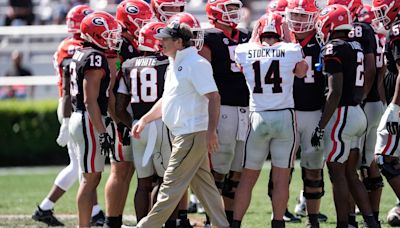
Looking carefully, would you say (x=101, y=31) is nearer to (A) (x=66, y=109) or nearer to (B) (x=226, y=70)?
(B) (x=226, y=70)

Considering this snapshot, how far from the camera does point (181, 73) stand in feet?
27.9

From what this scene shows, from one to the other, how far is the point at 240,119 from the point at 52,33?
806cm

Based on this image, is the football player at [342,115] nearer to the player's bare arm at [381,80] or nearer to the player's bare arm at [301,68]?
the player's bare arm at [301,68]

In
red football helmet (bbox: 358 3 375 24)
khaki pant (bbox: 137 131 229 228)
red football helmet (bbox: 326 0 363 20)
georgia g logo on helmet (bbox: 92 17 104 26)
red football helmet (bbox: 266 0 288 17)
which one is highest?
red football helmet (bbox: 326 0 363 20)

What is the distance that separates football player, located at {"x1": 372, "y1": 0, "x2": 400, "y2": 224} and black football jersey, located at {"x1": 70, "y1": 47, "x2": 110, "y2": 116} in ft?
8.99

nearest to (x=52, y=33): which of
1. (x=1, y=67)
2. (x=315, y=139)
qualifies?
(x=1, y=67)

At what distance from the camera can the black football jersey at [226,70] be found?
32.2 ft

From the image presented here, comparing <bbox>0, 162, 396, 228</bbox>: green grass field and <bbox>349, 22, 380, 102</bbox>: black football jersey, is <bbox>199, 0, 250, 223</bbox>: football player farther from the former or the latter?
<bbox>349, 22, 380, 102</bbox>: black football jersey

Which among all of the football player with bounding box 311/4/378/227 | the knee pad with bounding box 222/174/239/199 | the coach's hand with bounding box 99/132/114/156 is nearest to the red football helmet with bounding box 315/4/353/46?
the football player with bounding box 311/4/378/227

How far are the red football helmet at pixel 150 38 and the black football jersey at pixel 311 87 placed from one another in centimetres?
141

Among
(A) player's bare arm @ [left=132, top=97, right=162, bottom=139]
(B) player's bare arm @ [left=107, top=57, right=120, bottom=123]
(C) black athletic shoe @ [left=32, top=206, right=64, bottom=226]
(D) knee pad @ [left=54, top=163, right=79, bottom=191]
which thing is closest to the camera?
(A) player's bare arm @ [left=132, top=97, right=162, bottom=139]

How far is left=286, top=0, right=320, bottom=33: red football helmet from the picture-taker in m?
9.48

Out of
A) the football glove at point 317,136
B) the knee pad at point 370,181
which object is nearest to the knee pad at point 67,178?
the football glove at point 317,136

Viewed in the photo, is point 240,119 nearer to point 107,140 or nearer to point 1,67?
point 107,140
